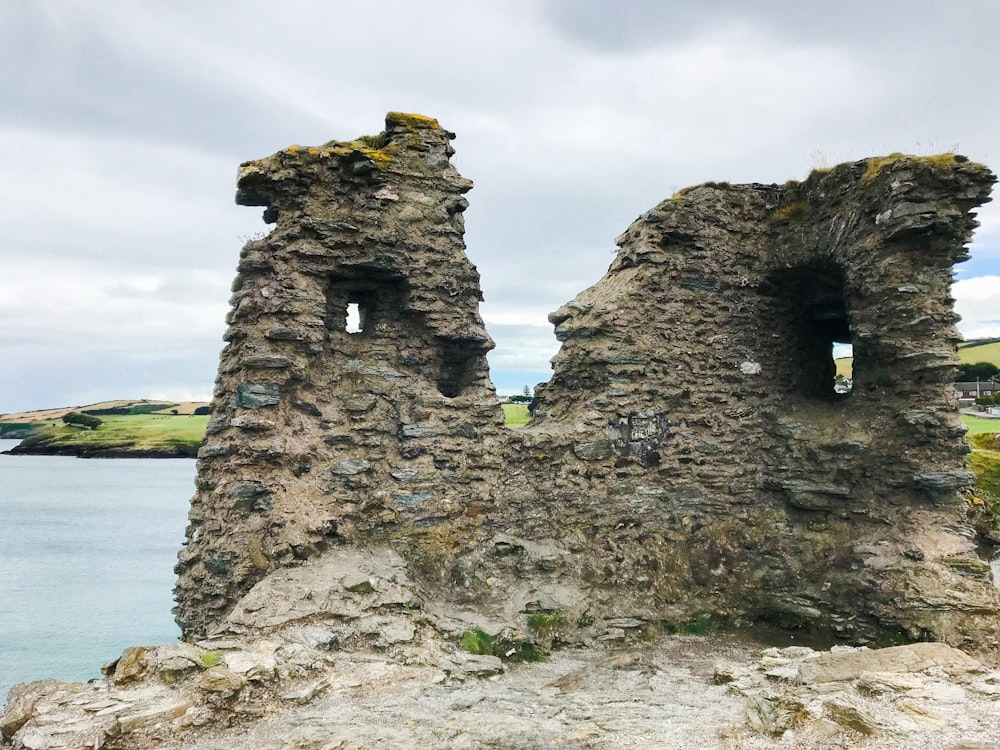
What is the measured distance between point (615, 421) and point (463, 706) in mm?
4837

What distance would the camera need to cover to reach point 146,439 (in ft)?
185

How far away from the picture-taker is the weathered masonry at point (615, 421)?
28.0ft

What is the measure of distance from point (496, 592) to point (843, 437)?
4.99 m

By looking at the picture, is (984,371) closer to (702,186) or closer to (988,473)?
(988,473)

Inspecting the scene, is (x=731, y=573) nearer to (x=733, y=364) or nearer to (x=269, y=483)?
(x=733, y=364)

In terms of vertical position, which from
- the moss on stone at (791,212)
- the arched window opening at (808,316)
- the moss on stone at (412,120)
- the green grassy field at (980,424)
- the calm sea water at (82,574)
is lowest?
the calm sea water at (82,574)

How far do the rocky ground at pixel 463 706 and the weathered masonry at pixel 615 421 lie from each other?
139 cm

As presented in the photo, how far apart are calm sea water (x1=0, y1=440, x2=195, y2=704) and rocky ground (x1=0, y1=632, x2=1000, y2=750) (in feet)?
22.5

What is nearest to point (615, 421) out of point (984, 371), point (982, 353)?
point (984, 371)

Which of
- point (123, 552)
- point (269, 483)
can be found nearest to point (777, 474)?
point (269, 483)

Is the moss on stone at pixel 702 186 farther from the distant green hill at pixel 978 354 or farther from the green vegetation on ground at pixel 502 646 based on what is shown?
the distant green hill at pixel 978 354

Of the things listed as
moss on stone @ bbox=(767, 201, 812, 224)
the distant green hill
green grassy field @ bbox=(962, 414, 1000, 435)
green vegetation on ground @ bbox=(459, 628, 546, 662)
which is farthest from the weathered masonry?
the distant green hill

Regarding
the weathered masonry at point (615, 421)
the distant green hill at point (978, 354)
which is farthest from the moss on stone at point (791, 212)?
the distant green hill at point (978, 354)

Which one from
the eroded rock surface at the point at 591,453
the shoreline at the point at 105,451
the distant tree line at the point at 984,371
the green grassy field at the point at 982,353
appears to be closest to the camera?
the eroded rock surface at the point at 591,453
